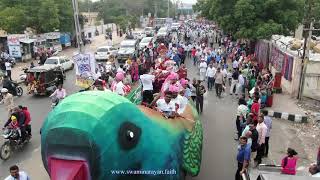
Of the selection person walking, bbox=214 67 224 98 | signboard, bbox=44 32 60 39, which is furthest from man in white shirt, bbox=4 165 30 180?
signboard, bbox=44 32 60 39

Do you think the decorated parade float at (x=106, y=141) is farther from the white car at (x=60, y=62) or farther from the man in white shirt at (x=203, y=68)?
the white car at (x=60, y=62)

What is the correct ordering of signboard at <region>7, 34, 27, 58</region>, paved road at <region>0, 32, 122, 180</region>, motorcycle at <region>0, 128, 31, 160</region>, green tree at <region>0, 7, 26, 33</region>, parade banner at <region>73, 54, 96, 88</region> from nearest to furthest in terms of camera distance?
paved road at <region>0, 32, 122, 180</region> < motorcycle at <region>0, 128, 31, 160</region> < parade banner at <region>73, 54, 96, 88</region> < signboard at <region>7, 34, 27, 58</region> < green tree at <region>0, 7, 26, 33</region>

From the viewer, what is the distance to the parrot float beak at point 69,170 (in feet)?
19.1

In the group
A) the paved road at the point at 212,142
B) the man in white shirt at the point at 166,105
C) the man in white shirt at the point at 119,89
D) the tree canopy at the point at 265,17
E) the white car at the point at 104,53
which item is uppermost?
the tree canopy at the point at 265,17

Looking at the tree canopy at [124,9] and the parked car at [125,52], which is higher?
the tree canopy at [124,9]

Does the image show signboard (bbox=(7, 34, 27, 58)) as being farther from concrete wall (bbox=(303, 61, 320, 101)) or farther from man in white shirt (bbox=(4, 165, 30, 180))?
man in white shirt (bbox=(4, 165, 30, 180))

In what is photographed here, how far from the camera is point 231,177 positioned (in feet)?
34.5

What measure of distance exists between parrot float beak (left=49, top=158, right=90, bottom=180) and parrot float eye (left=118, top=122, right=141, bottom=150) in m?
0.74

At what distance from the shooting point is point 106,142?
612 centimetres

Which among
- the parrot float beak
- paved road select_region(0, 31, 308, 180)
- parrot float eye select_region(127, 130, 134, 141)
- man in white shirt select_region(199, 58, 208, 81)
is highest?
parrot float eye select_region(127, 130, 134, 141)

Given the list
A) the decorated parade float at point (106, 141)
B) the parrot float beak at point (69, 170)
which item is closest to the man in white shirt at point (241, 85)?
the decorated parade float at point (106, 141)

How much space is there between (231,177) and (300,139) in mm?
4158

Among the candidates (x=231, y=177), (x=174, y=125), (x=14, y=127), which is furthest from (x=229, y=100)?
(x=174, y=125)

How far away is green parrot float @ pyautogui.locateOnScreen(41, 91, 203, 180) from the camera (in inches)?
231
